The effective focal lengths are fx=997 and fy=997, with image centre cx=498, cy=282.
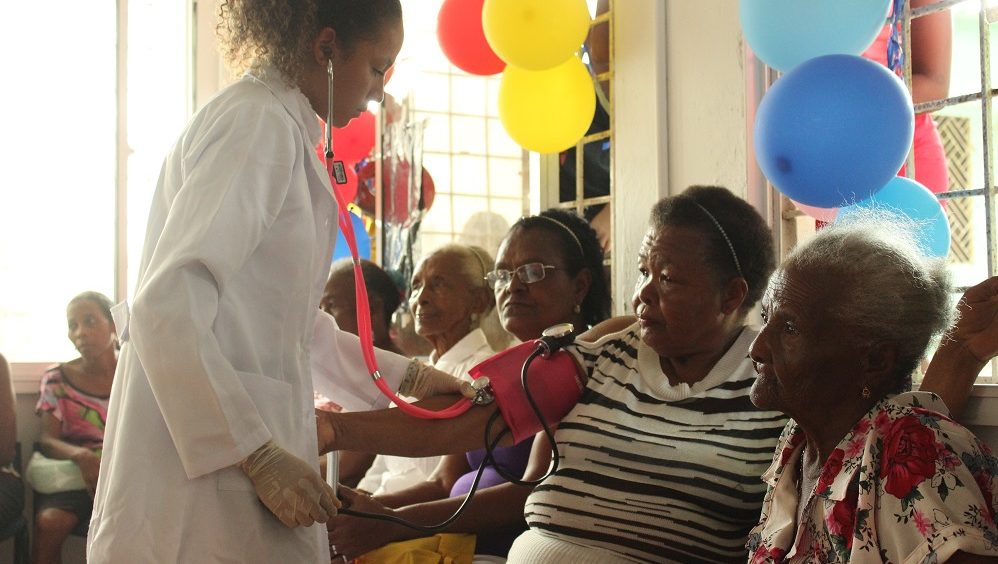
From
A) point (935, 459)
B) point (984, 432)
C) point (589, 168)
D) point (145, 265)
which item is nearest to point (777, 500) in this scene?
point (935, 459)

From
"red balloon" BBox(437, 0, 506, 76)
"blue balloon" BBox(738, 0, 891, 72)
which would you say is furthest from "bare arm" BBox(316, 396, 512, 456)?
"red balloon" BBox(437, 0, 506, 76)

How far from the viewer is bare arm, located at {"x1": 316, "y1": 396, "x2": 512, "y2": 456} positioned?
1902 millimetres

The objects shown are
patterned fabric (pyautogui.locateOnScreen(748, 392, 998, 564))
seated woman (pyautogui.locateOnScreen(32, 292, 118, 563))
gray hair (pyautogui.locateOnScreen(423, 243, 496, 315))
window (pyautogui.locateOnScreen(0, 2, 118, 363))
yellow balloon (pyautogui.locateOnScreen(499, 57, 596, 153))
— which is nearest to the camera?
patterned fabric (pyautogui.locateOnScreen(748, 392, 998, 564))

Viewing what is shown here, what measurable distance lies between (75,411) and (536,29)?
2.74 m

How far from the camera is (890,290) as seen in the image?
4.81ft

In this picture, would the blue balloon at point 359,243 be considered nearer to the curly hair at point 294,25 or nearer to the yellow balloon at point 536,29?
the yellow balloon at point 536,29

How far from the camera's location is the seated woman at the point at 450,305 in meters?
3.12

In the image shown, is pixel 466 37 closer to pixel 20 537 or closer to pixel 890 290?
pixel 890 290

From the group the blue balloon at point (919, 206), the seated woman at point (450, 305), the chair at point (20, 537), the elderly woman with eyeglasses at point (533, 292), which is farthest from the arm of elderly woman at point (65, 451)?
the blue balloon at point (919, 206)

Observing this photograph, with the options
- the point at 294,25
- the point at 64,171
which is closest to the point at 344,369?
the point at 294,25

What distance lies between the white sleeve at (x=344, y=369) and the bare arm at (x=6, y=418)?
101 inches

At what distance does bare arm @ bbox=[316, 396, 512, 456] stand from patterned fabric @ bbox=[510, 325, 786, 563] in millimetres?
164

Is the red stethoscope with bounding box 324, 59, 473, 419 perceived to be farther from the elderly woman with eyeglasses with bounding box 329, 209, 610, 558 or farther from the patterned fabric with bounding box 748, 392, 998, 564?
the patterned fabric with bounding box 748, 392, 998, 564

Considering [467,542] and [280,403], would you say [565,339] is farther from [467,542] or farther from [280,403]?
[280,403]
